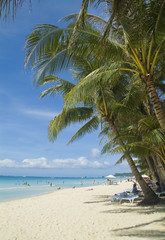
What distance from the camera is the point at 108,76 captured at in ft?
17.4

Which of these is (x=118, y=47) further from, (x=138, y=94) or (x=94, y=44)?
(x=138, y=94)

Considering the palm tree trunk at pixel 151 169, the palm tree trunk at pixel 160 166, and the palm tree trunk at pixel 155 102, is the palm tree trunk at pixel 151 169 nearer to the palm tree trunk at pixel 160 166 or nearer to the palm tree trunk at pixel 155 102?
the palm tree trunk at pixel 160 166

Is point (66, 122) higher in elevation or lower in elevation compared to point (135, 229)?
higher

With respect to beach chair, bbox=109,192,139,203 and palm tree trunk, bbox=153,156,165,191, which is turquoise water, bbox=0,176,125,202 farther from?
palm tree trunk, bbox=153,156,165,191

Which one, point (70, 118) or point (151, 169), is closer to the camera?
point (70, 118)

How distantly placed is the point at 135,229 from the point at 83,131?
6021 mm

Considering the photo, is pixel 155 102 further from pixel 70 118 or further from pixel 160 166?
pixel 70 118

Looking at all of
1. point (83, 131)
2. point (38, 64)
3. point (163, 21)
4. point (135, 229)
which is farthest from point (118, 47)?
point (83, 131)

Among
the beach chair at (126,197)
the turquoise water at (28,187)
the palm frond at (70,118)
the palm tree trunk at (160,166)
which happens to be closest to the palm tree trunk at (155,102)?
the palm tree trunk at (160,166)

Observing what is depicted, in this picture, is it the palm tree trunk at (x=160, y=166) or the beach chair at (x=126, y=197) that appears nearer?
the palm tree trunk at (x=160, y=166)

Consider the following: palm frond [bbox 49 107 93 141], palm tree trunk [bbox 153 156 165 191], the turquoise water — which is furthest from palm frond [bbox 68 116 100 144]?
the turquoise water

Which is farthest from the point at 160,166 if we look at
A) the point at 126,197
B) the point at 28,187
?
the point at 28,187

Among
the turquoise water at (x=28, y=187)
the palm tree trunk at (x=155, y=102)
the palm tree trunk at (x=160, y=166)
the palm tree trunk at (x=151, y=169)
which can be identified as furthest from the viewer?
the turquoise water at (x=28, y=187)

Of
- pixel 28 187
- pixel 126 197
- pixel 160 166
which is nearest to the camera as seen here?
pixel 160 166
